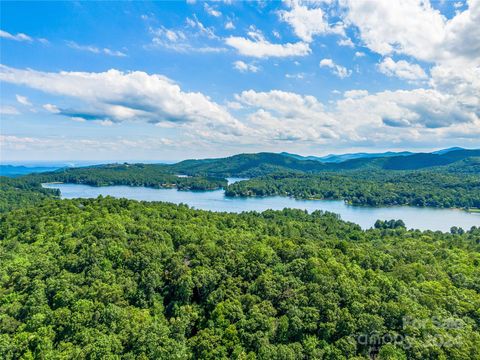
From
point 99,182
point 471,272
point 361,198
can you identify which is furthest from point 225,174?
point 471,272

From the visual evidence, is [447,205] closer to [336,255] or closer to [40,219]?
[336,255]

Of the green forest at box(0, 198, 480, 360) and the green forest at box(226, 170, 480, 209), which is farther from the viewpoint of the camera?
the green forest at box(226, 170, 480, 209)

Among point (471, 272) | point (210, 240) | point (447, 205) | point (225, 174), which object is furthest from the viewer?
point (225, 174)

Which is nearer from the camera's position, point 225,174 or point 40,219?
point 40,219

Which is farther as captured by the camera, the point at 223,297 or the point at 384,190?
the point at 384,190

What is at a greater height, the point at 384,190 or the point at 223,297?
the point at 384,190

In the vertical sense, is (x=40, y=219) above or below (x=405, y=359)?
above

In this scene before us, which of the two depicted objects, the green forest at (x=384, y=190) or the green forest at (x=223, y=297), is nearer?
the green forest at (x=223, y=297)

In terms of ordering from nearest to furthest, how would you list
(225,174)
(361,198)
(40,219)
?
(40,219), (361,198), (225,174)
